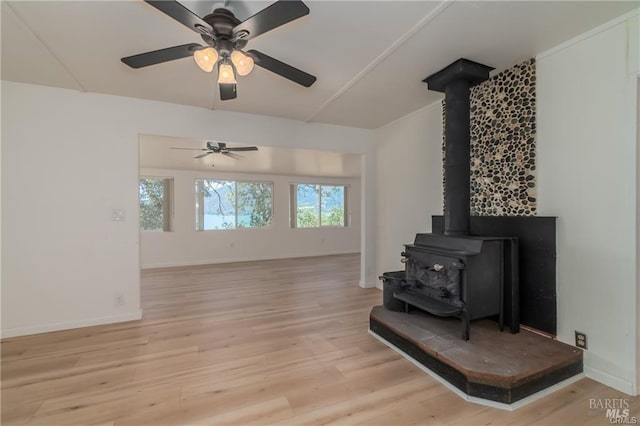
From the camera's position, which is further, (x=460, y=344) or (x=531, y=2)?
(x=460, y=344)

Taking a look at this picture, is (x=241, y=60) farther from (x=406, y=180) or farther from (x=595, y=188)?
(x=406, y=180)

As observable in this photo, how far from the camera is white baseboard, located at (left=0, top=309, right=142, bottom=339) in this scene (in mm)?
2797

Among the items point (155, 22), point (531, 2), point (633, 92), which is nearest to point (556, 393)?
point (633, 92)

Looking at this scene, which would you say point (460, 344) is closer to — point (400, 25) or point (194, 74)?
point (400, 25)

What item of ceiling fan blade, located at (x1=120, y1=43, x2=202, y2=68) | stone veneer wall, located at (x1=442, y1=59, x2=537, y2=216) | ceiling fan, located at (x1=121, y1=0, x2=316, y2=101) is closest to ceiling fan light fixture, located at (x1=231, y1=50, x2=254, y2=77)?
ceiling fan, located at (x1=121, y1=0, x2=316, y2=101)

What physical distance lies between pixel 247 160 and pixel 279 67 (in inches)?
152

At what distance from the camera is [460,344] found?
2162 mm

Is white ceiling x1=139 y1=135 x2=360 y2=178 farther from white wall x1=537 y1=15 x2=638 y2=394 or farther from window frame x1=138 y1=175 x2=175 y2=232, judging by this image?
white wall x1=537 y1=15 x2=638 y2=394

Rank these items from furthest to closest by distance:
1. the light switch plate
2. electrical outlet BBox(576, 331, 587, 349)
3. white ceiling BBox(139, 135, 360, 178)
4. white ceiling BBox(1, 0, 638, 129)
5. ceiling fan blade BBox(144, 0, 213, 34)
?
white ceiling BBox(139, 135, 360, 178)
the light switch plate
electrical outlet BBox(576, 331, 587, 349)
white ceiling BBox(1, 0, 638, 129)
ceiling fan blade BBox(144, 0, 213, 34)

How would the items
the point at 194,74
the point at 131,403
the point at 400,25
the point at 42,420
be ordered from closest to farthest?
the point at 42,420 < the point at 131,403 < the point at 400,25 < the point at 194,74

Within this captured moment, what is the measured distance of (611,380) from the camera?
6.40 feet

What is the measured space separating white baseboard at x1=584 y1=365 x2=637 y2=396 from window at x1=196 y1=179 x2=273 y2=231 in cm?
668

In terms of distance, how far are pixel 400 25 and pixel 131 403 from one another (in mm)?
3029

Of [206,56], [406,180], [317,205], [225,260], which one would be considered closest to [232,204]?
[225,260]
